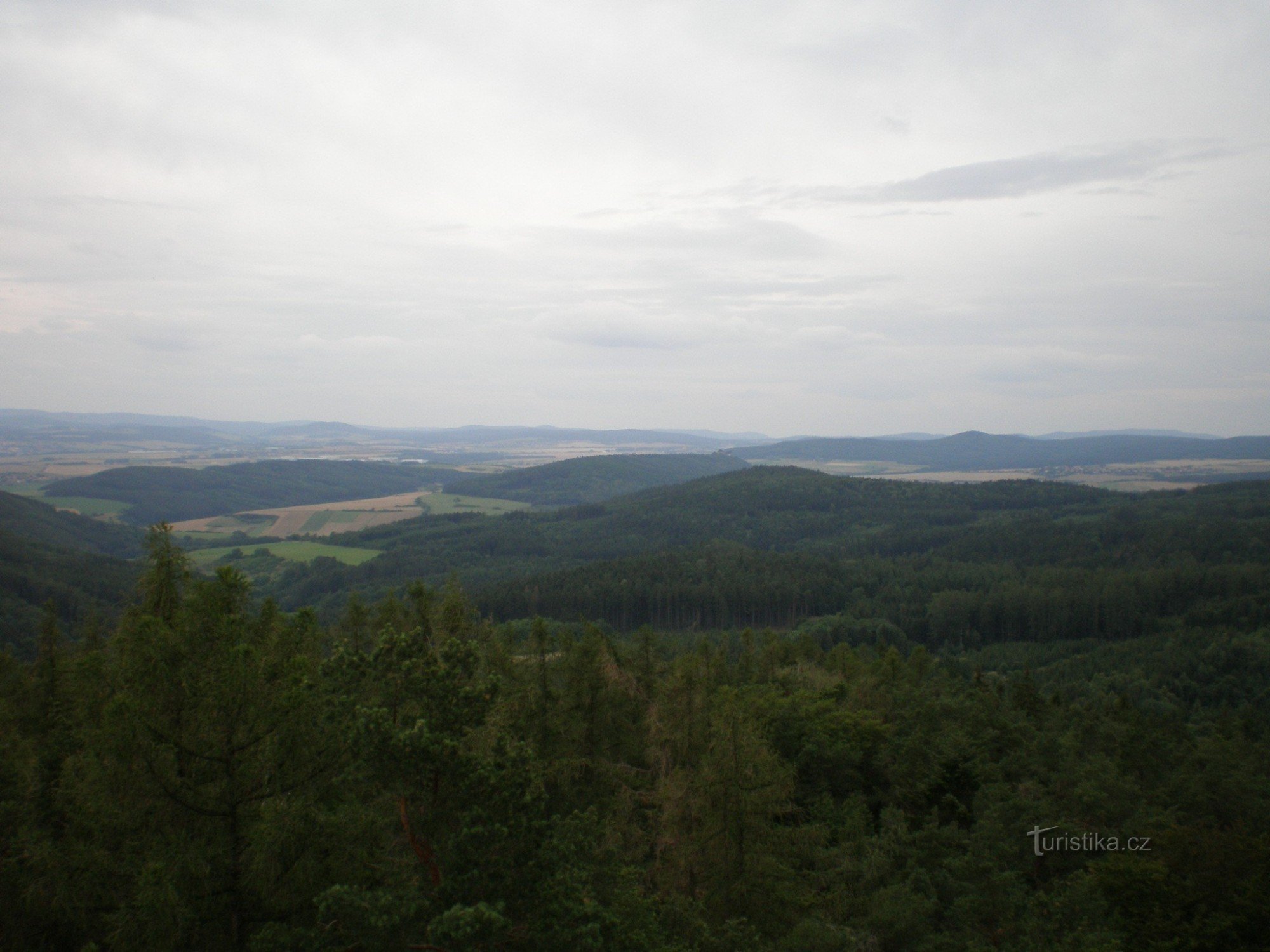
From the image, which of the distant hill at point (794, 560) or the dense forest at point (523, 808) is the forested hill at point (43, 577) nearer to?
the distant hill at point (794, 560)

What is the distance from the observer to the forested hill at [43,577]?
90812mm

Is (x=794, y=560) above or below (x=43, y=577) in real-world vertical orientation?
above

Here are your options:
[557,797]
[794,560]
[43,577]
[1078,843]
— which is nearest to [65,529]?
[43,577]

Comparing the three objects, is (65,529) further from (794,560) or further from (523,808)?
(523,808)

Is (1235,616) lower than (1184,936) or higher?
lower

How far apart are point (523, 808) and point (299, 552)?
16696 cm

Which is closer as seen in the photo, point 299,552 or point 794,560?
point 794,560

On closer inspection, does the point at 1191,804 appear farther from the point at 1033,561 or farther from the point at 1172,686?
the point at 1033,561

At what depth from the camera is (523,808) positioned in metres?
13.7

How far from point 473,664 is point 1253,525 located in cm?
17844

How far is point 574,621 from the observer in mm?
110625

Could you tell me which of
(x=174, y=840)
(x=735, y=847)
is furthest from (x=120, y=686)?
(x=735, y=847)

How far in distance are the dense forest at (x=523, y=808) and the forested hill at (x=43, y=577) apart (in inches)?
2551

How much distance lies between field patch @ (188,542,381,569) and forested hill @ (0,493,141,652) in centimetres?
2186
